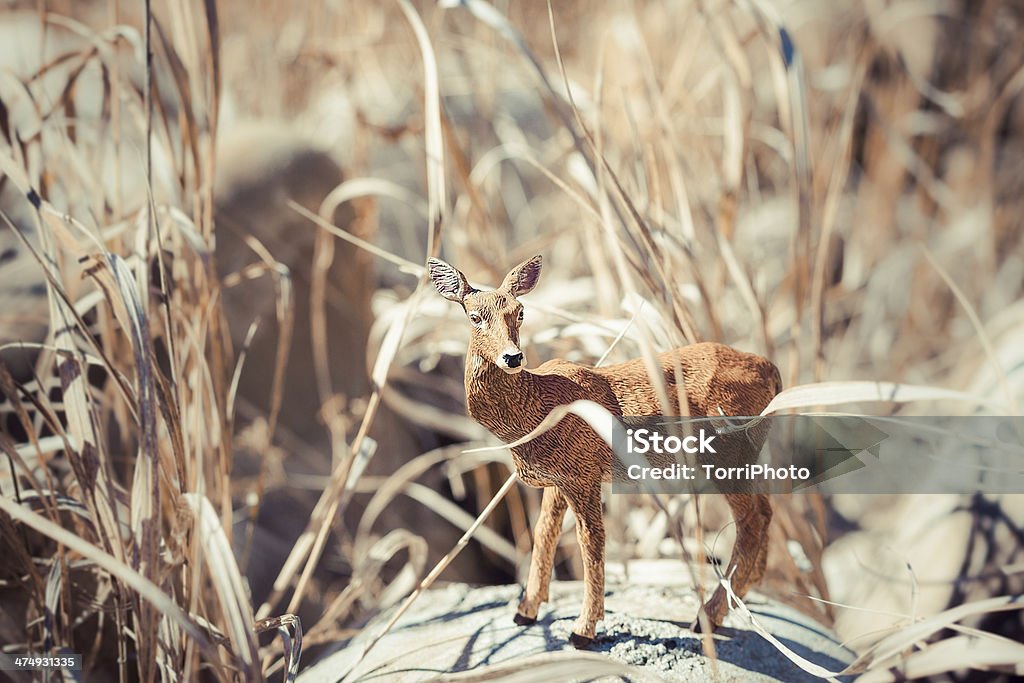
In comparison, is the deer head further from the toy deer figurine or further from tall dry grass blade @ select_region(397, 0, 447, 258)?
tall dry grass blade @ select_region(397, 0, 447, 258)

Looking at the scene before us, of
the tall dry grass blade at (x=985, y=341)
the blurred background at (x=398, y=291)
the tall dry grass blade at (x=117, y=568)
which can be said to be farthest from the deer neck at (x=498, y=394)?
the tall dry grass blade at (x=985, y=341)

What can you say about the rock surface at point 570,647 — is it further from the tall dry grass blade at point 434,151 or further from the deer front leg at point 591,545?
the tall dry grass blade at point 434,151

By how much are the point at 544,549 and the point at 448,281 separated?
0.28m

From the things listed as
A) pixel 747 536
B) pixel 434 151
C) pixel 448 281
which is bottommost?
pixel 747 536

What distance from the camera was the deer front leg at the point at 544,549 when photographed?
754 millimetres

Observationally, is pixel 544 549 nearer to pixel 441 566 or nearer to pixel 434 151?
pixel 441 566

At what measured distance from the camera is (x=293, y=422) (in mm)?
1491

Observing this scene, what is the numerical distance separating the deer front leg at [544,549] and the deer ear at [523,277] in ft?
0.63

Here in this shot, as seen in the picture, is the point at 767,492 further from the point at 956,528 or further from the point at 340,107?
the point at 340,107

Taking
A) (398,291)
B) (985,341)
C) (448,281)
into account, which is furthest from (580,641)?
(398,291)

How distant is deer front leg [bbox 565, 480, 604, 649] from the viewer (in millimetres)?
710

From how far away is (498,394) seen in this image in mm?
675

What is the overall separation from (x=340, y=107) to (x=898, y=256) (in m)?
1.42

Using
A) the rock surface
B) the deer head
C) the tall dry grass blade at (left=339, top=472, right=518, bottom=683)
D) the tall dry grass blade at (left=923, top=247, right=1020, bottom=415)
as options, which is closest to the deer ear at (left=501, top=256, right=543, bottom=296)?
the deer head
